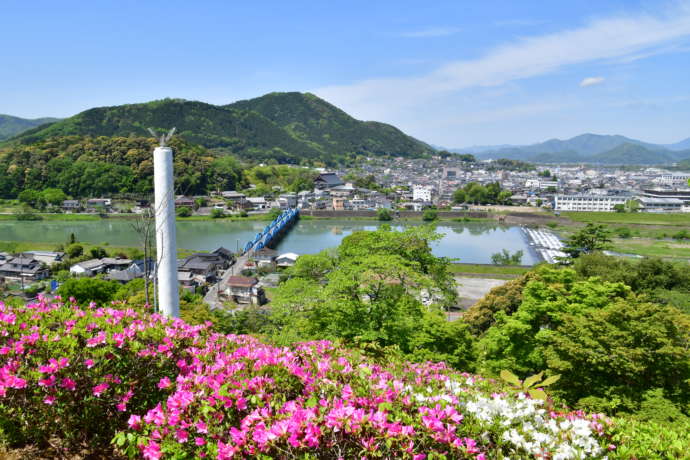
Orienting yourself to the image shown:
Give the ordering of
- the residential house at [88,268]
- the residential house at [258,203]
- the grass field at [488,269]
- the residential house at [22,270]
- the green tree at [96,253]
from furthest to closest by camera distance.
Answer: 1. the residential house at [258,203]
2. the green tree at [96,253]
3. the grass field at [488,269]
4. the residential house at [88,268]
5. the residential house at [22,270]

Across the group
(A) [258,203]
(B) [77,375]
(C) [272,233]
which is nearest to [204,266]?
(C) [272,233]

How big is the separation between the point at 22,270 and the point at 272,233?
1397 cm

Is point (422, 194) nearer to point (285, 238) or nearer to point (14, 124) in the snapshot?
point (285, 238)

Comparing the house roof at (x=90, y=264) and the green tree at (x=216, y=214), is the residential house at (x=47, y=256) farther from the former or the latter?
the green tree at (x=216, y=214)

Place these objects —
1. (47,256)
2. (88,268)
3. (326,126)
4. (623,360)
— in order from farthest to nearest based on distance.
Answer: (326,126)
(47,256)
(88,268)
(623,360)

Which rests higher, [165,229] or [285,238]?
[165,229]

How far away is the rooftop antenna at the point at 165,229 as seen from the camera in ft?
12.9

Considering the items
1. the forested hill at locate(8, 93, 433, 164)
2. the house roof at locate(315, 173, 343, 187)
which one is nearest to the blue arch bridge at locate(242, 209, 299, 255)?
the house roof at locate(315, 173, 343, 187)

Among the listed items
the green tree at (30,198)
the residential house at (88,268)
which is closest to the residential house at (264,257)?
the residential house at (88,268)

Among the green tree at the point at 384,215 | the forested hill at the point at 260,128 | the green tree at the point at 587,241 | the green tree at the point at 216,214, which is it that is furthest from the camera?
the forested hill at the point at 260,128

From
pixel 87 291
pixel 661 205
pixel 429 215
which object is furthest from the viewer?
pixel 661 205

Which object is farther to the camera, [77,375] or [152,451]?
[77,375]

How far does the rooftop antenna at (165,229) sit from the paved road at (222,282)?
37.7 feet

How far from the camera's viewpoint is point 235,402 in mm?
1598
